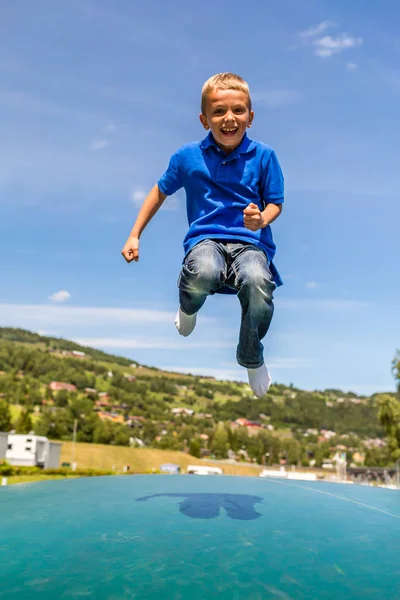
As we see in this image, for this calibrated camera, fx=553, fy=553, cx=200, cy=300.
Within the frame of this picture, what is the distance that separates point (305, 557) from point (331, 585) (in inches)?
16.3

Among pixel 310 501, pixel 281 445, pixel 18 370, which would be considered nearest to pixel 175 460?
pixel 281 445

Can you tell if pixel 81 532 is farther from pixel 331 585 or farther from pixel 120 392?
pixel 120 392

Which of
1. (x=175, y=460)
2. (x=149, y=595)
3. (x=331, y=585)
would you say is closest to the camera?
(x=149, y=595)

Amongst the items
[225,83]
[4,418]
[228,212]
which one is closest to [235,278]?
[228,212]

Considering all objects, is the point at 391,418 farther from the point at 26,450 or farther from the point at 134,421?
the point at 134,421

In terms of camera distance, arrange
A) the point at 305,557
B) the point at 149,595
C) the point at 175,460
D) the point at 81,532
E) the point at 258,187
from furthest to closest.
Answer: the point at 175,460
the point at 258,187
the point at 81,532
the point at 305,557
the point at 149,595

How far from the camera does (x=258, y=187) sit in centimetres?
448

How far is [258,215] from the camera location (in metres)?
3.62

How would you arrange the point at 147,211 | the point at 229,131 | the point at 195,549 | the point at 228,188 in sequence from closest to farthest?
the point at 195,549
the point at 229,131
the point at 228,188
the point at 147,211

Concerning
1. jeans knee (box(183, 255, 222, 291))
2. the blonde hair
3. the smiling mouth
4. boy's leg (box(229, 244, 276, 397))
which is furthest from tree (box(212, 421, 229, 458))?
the blonde hair

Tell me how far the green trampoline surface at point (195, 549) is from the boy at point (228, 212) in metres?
1.34

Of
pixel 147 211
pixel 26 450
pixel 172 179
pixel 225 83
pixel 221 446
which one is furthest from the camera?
pixel 221 446

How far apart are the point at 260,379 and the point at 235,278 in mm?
1156

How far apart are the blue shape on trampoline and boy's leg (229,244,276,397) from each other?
1.15 m
